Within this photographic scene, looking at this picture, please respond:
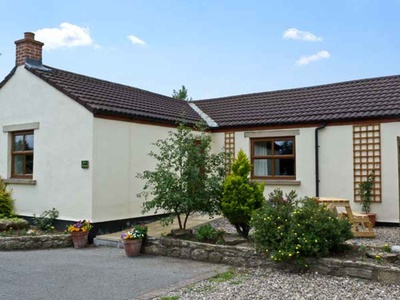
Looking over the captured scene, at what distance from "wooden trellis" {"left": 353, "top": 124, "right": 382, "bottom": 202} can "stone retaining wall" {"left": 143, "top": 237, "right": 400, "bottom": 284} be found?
5.50 metres

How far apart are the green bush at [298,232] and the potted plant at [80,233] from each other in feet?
14.1

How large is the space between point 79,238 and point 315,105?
8.40m

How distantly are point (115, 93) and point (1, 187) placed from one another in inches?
172

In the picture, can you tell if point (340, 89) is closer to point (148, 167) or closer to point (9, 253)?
point (148, 167)

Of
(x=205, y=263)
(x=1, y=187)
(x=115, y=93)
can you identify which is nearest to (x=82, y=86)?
(x=115, y=93)

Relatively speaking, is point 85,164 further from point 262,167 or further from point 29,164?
point 262,167

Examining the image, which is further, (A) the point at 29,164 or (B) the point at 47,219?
(A) the point at 29,164

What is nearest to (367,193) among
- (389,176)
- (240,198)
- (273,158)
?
(389,176)

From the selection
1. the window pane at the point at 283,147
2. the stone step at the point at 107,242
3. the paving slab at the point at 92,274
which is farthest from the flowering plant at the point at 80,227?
the window pane at the point at 283,147

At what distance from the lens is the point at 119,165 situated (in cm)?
1062

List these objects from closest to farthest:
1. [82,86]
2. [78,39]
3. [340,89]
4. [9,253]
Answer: [9,253] < [82,86] < [340,89] < [78,39]

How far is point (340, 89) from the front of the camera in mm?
13797

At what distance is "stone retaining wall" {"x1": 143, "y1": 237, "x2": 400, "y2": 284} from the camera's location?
19.3ft

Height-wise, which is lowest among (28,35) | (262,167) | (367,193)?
(367,193)
